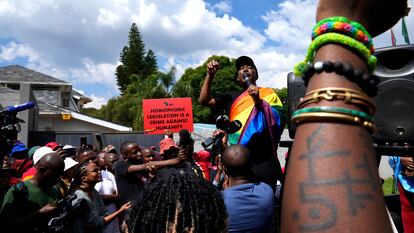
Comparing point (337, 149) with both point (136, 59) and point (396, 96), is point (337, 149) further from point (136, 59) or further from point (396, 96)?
point (136, 59)

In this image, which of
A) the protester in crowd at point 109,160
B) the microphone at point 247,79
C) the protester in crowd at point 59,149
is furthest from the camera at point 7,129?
the protester in crowd at point 109,160

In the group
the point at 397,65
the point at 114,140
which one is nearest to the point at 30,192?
the point at 397,65

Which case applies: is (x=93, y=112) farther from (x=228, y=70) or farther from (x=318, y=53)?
(x=318, y=53)

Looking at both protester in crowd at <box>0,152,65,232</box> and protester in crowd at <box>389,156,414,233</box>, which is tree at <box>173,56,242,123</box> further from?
protester in crowd at <box>0,152,65,232</box>

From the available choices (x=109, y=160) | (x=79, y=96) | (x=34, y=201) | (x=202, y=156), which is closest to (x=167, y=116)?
(x=202, y=156)

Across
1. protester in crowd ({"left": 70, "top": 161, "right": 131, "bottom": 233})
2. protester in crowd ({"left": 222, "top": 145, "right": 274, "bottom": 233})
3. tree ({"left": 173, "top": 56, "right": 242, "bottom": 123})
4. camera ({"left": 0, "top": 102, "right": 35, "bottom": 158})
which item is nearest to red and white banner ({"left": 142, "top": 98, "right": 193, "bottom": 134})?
protester in crowd ({"left": 70, "top": 161, "right": 131, "bottom": 233})

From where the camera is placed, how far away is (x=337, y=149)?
749 mm

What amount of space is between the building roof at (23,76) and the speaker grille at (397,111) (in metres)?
30.0

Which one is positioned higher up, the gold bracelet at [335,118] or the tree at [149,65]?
the tree at [149,65]

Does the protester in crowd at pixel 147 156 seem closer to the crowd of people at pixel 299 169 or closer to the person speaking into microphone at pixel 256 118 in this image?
the crowd of people at pixel 299 169

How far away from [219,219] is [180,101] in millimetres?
9712

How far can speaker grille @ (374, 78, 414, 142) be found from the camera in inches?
57.2

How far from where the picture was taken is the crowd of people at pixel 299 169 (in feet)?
2.45

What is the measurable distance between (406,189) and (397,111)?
10.2 ft
